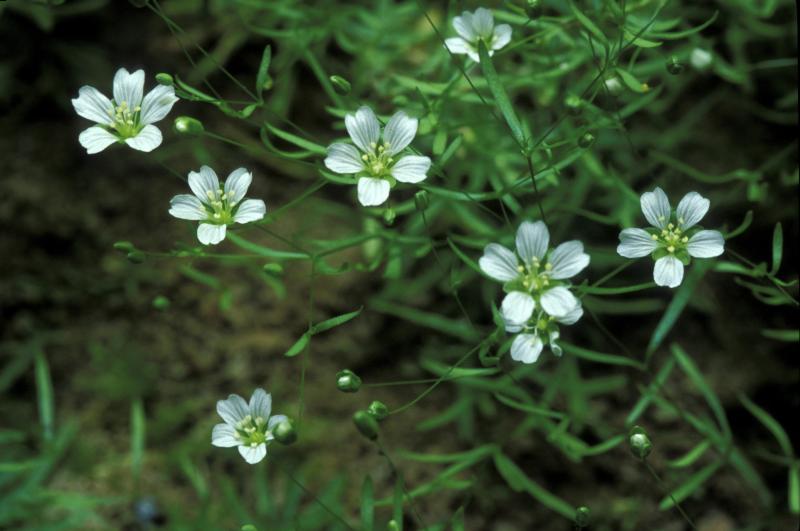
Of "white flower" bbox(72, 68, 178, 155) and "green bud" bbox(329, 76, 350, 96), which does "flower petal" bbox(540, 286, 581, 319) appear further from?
"white flower" bbox(72, 68, 178, 155)

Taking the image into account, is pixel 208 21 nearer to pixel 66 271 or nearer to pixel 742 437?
pixel 66 271

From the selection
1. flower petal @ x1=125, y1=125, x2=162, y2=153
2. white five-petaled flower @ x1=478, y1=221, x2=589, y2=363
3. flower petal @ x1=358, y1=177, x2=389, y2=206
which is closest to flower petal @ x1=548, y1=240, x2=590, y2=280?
white five-petaled flower @ x1=478, y1=221, x2=589, y2=363

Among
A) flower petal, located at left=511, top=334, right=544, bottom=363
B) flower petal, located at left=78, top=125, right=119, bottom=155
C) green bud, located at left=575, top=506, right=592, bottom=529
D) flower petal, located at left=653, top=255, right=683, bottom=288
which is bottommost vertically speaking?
green bud, located at left=575, top=506, right=592, bottom=529

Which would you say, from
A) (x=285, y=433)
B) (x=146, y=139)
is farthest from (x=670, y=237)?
(x=146, y=139)

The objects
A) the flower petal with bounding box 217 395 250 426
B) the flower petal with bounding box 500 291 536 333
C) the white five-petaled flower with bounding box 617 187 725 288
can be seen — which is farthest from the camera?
the flower petal with bounding box 217 395 250 426

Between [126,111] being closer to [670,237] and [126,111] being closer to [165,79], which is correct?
[165,79]

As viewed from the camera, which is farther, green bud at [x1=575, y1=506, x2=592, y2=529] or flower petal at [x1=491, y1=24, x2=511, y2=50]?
flower petal at [x1=491, y1=24, x2=511, y2=50]
